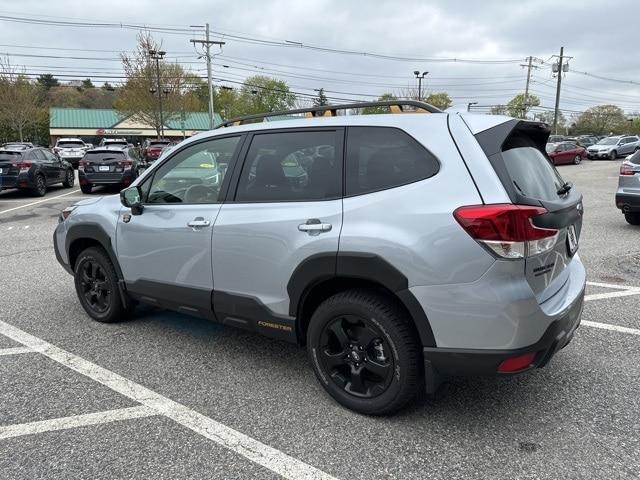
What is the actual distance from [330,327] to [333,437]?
24.1 inches

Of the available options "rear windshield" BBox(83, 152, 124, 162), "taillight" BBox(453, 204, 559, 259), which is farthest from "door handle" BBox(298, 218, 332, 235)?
"rear windshield" BBox(83, 152, 124, 162)

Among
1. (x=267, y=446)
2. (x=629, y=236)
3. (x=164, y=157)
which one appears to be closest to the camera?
(x=267, y=446)

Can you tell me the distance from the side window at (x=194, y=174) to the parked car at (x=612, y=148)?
3793 cm

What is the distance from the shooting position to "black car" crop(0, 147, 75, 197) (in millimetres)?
14508

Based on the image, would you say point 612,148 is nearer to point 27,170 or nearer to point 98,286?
point 27,170

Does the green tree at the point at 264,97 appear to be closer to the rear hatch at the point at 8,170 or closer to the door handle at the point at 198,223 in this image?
the rear hatch at the point at 8,170

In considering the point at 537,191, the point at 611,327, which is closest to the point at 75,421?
the point at 537,191

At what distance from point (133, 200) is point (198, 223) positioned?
31.2 inches

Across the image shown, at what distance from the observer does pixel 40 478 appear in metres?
2.47

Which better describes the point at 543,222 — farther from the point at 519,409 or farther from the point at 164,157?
the point at 164,157

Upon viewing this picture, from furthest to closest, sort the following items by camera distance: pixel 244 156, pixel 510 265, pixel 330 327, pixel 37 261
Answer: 1. pixel 37 261
2. pixel 244 156
3. pixel 330 327
4. pixel 510 265

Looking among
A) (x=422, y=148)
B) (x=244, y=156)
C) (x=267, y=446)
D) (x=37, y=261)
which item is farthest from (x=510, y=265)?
(x=37, y=261)

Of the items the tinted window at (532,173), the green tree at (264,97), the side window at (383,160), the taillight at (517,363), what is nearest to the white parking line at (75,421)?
the side window at (383,160)

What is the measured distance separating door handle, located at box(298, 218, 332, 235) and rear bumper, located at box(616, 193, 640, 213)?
7710mm
